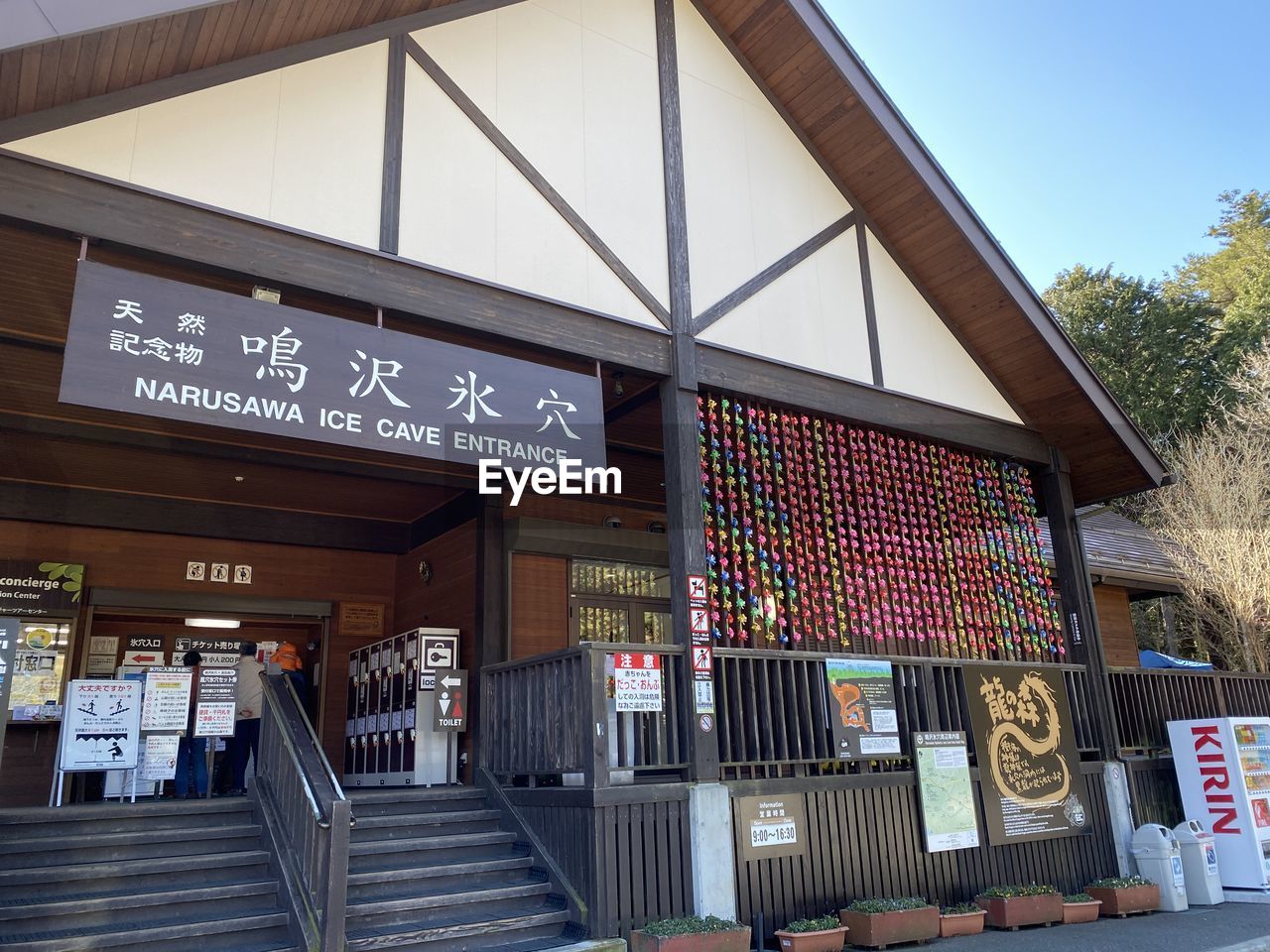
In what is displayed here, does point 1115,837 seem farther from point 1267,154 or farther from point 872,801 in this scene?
point 1267,154

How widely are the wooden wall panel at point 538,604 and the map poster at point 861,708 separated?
128 inches

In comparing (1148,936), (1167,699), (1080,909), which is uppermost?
(1167,699)

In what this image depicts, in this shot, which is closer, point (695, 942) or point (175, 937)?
point (175, 937)

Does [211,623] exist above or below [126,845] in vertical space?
above

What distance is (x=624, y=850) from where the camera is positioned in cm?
645

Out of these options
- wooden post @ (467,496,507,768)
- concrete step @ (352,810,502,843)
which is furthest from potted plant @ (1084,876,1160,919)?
wooden post @ (467,496,507,768)

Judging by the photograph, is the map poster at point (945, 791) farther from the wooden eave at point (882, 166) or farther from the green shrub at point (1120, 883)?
the wooden eave at point (882, 166)

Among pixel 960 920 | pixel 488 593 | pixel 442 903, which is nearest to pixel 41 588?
pixel 488 593

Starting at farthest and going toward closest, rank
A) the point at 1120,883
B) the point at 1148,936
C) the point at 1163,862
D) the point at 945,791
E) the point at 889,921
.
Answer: the point at 1163,862 < the point at 1120,883 < the point at 945,791 < the point at 1148,936 < the point at 889,921

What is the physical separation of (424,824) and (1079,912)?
17.7 ft

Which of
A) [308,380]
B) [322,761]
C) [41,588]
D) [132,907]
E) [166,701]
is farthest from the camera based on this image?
[41,588]

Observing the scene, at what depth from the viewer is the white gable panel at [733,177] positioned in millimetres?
8383

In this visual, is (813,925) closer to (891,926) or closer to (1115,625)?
(891,926)

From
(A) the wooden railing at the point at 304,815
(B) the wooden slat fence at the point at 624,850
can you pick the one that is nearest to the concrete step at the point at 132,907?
(A) the wooden railing at the point at 304,815
